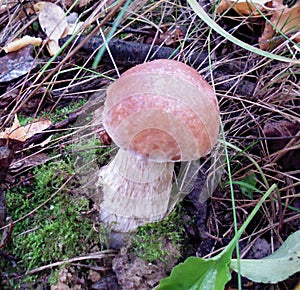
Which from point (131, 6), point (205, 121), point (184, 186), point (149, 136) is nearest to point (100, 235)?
point (184, 186)

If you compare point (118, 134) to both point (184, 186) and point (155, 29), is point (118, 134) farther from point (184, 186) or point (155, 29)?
point (155, 29)

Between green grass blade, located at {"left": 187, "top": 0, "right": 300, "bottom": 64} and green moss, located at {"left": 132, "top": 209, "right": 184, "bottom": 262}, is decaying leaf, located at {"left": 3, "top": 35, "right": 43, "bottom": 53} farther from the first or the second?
green moss, located at {"left": 132, "top": 209, "right": 184, "bottom": 262}

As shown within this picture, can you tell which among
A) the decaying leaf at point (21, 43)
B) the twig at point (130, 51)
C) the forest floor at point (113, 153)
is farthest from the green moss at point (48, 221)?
the decaying leaf at point (21, 43)

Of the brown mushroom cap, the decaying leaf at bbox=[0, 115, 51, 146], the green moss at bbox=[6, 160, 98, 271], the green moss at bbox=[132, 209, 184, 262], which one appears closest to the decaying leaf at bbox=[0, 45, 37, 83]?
the decaying leaf at bbox=[0, 115, 51, 146]

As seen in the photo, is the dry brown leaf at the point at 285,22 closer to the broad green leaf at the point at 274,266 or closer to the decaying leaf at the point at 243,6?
the decaying leaf at the point at 243,6

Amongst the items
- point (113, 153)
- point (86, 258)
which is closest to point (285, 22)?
point (113, 153)
